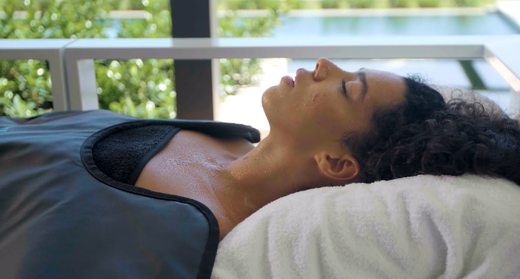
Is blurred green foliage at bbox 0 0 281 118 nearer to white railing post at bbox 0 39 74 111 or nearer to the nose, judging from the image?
white railing post at bbox 0 39 74 111

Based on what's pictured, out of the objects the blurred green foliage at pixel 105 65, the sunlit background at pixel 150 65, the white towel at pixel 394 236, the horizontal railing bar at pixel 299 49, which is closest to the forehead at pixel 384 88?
the white towel at pixel 394 236

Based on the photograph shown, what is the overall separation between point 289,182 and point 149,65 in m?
1.81

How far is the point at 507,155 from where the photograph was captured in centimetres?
96

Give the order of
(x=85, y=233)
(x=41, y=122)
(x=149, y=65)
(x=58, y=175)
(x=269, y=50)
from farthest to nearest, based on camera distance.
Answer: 1. (x=149, y=65)
2. (x=269, y=50)
3. (x=41, y=122)
4. (x=58, y=175)
5. (x=85, y=233)

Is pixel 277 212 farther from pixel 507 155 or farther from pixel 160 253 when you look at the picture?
pixel 507 155

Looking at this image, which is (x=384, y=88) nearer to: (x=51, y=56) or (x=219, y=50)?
(x=219, y=50)

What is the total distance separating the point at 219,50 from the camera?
1.71m

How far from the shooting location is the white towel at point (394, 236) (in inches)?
32.3

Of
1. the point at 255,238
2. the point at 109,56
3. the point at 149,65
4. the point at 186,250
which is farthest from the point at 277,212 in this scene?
the point at 149,65

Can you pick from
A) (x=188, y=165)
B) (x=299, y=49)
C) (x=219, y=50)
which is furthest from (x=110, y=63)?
(x=188, y=165)

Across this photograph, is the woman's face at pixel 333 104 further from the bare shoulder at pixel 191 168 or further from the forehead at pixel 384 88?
the bare shoulder at pixel 191 168

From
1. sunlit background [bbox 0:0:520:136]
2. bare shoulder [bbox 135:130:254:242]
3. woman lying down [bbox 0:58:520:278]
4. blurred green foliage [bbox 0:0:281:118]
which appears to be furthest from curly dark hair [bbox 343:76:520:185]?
blurred green foliage [bbox 0:0:281:118]

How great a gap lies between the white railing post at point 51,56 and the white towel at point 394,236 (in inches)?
43.0

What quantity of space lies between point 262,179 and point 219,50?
664 mm
